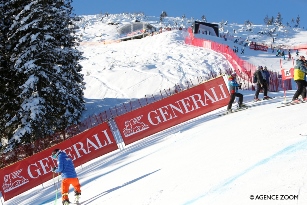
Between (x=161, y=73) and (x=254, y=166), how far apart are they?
26489mm

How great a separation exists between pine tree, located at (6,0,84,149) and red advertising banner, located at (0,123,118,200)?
1483mm

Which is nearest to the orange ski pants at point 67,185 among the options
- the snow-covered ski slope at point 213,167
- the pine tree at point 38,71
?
the snow-covered ski slope at point 213,167

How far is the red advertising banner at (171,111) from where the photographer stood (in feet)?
54.0

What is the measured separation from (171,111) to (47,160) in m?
5.41

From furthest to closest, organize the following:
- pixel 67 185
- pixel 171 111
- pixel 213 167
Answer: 1. pixel 171 111
2. pixel 67 185
3. pixel 213 167

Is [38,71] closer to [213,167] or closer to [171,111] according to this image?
[171,111]

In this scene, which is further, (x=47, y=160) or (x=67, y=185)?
(x=47, y=160)

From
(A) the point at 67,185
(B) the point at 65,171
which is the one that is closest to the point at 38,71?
(B) the point at 65,171

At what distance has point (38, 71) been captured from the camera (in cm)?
1748

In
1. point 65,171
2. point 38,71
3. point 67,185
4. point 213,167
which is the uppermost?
point 38,71

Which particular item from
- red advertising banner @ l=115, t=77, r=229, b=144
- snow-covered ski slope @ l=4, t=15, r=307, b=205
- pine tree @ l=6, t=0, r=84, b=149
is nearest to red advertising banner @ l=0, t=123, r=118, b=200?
snow-covered ski slope @ l=4, t=15, r=307, b=205

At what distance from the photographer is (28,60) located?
17547mm

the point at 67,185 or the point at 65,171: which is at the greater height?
the point at 65,171

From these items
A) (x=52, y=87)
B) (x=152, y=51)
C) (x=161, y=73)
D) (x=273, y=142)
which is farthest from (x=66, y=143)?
(x=152, y=51)
